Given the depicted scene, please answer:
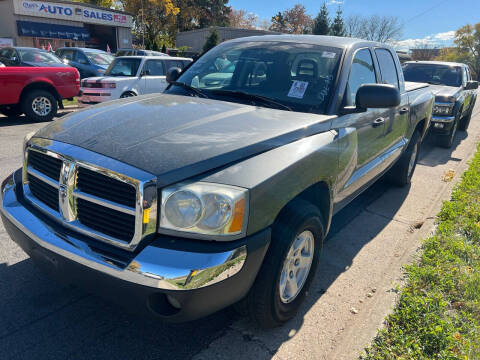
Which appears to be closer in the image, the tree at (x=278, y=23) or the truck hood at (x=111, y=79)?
the truck hood at (x=111, y=79)

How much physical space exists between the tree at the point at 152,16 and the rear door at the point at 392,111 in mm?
40879

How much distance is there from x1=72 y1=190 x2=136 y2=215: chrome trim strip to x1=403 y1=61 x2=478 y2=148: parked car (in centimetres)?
792

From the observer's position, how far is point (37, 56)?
9.74 meters

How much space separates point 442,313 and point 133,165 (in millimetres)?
2307

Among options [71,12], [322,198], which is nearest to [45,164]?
[322,198]

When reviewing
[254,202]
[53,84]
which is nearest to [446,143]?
[254,202]

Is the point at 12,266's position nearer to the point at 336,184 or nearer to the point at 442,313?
the point at 336,184

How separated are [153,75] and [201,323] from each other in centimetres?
929

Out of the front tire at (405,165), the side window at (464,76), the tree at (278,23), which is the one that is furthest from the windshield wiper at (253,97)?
the tree at (278,23)

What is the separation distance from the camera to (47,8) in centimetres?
2694

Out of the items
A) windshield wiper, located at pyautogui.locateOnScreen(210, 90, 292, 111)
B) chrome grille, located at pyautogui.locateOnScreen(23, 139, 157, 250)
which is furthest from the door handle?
chrome grille, located at pyautogui.locateOnScreen(23, 139, 157, 250)

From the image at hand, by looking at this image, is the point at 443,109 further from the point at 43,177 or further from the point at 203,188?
the point at 43,177

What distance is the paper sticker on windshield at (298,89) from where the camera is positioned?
298 cm

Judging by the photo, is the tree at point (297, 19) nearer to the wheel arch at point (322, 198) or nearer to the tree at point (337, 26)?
the tree at point (337, 26)
